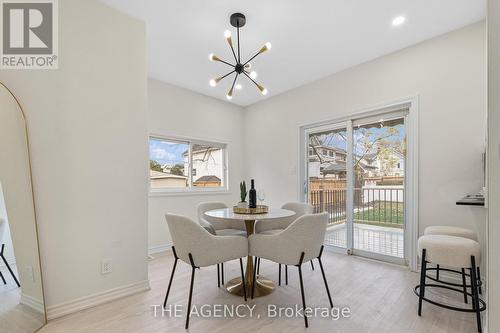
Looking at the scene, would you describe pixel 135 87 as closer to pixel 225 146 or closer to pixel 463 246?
pixel 225 146

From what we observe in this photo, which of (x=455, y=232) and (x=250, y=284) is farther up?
(x=455, y=232)

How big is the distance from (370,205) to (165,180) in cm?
318

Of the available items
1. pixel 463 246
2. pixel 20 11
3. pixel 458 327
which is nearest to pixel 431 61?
pixel 463 246

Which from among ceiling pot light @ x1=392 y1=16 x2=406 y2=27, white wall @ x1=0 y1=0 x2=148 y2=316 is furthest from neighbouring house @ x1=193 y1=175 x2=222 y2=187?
ceiling pot light @ x1=392 y1=16 x2=406 y2=27

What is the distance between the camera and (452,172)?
8.70ft

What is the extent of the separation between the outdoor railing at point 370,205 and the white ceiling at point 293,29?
5.97ft

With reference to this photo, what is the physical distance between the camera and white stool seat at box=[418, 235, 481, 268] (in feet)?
5.92

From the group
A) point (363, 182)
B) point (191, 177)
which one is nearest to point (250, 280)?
point (363, 182)

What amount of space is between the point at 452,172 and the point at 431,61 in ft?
4.22

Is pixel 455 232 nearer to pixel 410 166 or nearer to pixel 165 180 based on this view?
pixel 410 166

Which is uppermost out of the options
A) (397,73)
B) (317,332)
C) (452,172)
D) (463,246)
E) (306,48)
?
(306,48)

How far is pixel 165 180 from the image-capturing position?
409 cm

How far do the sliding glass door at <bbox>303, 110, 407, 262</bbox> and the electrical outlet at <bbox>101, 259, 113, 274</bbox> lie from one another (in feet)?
9.98

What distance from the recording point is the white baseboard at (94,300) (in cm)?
195
